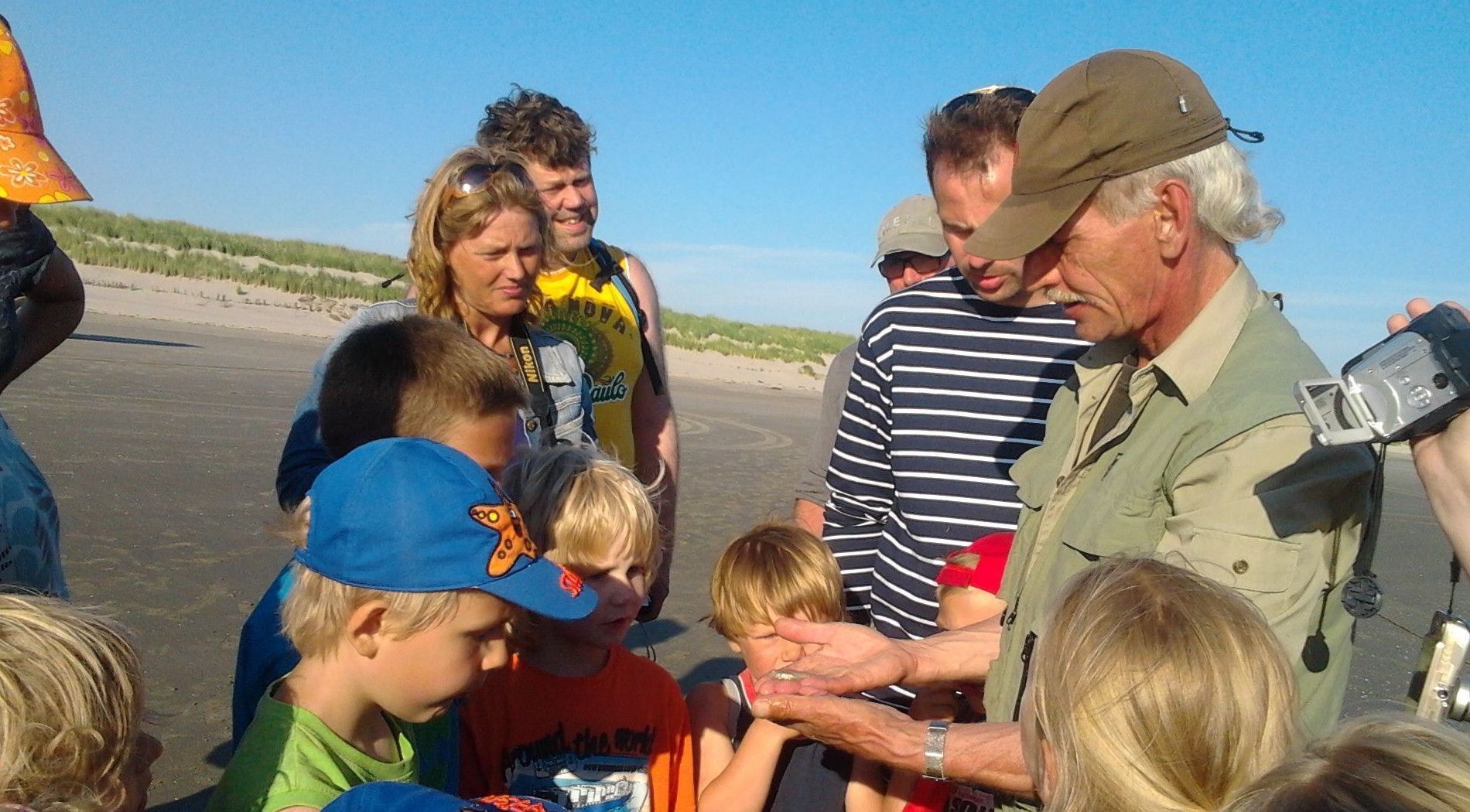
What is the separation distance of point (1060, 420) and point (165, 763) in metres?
3.57

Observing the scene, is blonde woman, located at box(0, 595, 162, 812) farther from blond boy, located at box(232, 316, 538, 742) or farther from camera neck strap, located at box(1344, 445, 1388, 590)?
camera neck strap, located at box(1344, 445, 1388, 590)

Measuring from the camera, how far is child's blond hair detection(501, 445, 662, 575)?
2893 millimetres

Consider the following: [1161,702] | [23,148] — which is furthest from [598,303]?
[1161,702]

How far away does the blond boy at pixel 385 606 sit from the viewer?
2.09 metres

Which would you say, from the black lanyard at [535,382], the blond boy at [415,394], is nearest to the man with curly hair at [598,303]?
the black lanyard at [535,382]

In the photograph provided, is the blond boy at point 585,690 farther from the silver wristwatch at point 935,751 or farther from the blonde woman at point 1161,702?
the blonde woman at point 1161,702

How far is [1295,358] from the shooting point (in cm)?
223

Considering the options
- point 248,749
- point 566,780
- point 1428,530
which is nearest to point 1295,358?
point 566,780

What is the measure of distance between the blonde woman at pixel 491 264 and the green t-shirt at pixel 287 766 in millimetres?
1331

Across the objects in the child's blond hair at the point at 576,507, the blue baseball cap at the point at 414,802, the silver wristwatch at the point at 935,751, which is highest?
the child's blond hair at the point at 576,507

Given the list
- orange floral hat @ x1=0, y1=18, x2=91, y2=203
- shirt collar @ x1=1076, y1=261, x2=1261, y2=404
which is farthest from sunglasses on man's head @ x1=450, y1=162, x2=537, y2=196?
shirt collar @ x1=1076, y1=261, x2=1261, y2=404

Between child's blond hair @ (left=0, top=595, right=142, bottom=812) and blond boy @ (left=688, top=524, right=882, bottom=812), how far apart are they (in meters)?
1.63

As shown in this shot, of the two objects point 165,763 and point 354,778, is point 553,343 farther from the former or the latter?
point 165,763

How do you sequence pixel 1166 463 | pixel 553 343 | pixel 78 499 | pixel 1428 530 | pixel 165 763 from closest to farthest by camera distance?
1. pixel 1166 463
2. pixel 553 343
3. pixel 165 763
4. pixel 78 499
5. pixel 1428 530
